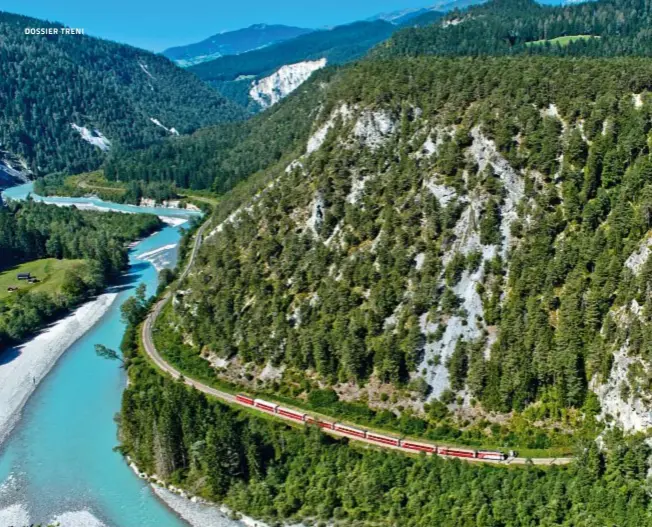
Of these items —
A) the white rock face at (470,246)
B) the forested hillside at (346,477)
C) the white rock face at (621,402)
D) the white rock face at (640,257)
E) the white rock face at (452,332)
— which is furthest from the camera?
the white rock face at (470,246)

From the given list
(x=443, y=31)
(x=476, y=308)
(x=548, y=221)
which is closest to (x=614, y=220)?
(x=548, y=221)

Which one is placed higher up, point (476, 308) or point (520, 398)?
point (476, 308)

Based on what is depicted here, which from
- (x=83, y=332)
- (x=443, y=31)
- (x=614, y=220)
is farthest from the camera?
(x=443, y=31)

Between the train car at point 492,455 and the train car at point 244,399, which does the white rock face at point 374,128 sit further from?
the train car at point 492,455

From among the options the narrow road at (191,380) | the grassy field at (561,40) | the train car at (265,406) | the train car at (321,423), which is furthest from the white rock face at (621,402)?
the grassy field at (561,40)

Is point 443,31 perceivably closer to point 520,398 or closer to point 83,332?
point 83,332

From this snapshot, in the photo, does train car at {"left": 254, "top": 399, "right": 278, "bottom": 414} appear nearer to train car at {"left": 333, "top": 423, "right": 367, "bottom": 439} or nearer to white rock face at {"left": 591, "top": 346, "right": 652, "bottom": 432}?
train car at {"left": 333, "top": 423, "right": 367, "bottom": 439}

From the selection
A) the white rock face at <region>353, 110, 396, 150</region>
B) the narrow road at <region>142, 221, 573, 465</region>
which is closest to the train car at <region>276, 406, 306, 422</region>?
the narrow road at <region>142, 221, 573, 465</region>
